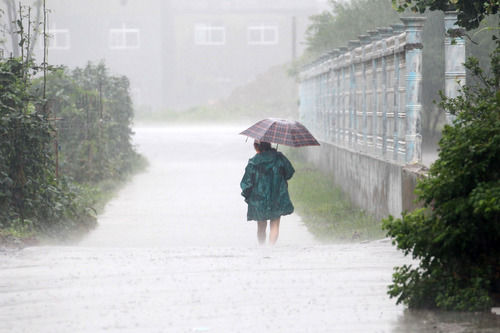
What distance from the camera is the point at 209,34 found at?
57625 millimetres

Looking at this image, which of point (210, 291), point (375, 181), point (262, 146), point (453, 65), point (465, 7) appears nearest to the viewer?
point (210, 291)

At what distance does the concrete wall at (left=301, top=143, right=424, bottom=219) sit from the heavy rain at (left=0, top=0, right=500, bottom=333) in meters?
0.05

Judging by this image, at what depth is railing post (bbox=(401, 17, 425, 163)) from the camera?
1098 centimetres

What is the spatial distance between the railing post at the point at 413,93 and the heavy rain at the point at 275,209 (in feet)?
0.06

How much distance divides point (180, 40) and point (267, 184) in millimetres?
47286

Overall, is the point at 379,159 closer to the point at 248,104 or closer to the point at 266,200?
the point at 266,200

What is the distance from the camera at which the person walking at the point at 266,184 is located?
10.3m

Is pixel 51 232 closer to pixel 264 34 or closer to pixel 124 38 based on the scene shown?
pixel 124 38

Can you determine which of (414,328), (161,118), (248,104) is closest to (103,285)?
(414,328)

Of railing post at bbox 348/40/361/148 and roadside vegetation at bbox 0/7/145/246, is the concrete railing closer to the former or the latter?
railing post at bbox 348/40/361/148

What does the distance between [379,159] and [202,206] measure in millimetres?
4153

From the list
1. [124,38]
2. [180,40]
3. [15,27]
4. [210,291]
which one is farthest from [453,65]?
[180,40]

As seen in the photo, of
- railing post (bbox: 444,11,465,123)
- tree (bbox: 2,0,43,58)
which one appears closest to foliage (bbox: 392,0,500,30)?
railing post (bbox: 444,11,465,123)

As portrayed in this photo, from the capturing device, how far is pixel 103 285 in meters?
6.82
